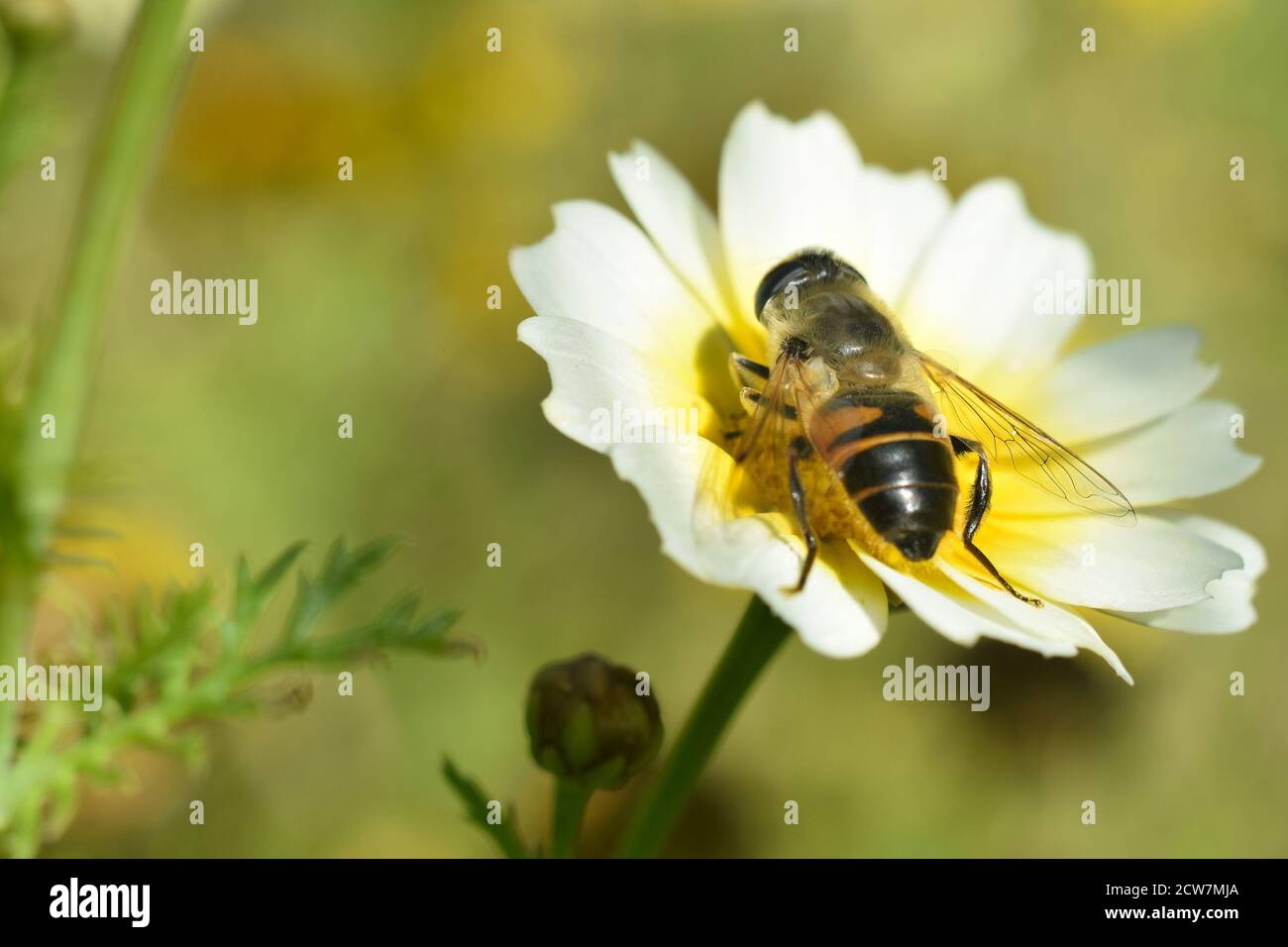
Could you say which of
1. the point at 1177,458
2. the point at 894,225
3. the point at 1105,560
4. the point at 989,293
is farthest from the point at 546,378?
the point at 1105,560

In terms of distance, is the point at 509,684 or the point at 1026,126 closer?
the point at 509,684

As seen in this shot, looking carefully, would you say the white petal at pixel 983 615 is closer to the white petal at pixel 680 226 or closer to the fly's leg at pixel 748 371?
the fly's leg at pixel 748 371

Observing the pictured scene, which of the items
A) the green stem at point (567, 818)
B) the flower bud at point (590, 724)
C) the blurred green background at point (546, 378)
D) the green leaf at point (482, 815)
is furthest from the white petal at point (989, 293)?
the blurred green background at point (546, 378)

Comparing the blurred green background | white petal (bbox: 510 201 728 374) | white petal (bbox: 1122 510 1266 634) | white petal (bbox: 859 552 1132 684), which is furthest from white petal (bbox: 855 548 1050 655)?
the blurred green background

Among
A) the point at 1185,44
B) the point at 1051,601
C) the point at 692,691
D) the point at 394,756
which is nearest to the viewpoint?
the point at 1051,601

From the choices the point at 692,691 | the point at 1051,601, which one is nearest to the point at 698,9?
the point at 692,691

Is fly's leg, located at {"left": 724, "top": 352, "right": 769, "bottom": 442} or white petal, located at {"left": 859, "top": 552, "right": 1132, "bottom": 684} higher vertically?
fly's leg, located at {"left": 724, "top": 352, "right": 769, "bottom": 442}

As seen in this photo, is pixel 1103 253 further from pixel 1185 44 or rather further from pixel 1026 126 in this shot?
pixel 1185 44

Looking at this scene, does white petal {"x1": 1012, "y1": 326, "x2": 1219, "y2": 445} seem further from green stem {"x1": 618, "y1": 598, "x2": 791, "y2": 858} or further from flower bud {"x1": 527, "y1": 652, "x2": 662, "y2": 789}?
flower bud {"x1": 527, "y1": 652, "x2": 662, "y2": 789}
